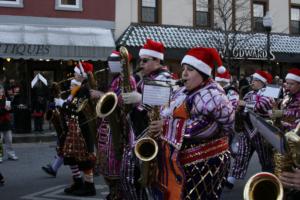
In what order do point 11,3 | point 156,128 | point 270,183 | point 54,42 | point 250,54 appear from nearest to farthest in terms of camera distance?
point 270,183 → point 156,128 → point 54,42 → point 11,3 → point 250,54

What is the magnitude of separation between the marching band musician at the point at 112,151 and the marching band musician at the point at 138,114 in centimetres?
16

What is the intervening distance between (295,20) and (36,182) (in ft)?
65.0

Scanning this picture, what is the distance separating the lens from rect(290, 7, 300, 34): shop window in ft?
83.8

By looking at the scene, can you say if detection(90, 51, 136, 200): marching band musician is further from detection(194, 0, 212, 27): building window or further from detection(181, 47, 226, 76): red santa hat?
detection(194, 0, 212, 27): building window

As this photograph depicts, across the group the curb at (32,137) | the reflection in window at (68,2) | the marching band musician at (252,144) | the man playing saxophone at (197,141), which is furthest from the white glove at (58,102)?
the reflection in window at (68,2)

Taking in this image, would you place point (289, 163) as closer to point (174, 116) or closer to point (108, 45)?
point (174, 116)

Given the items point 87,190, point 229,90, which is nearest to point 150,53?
point 87,190

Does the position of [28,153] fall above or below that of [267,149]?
below

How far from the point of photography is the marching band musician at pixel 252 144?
769 centimetres

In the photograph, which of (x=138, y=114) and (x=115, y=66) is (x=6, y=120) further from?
(x=138, y=114)

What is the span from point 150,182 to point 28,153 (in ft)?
26.3

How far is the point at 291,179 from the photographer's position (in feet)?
10.1

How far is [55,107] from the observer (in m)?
8.22

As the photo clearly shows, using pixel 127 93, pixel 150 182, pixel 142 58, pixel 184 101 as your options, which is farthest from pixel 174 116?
pixel 142 58
